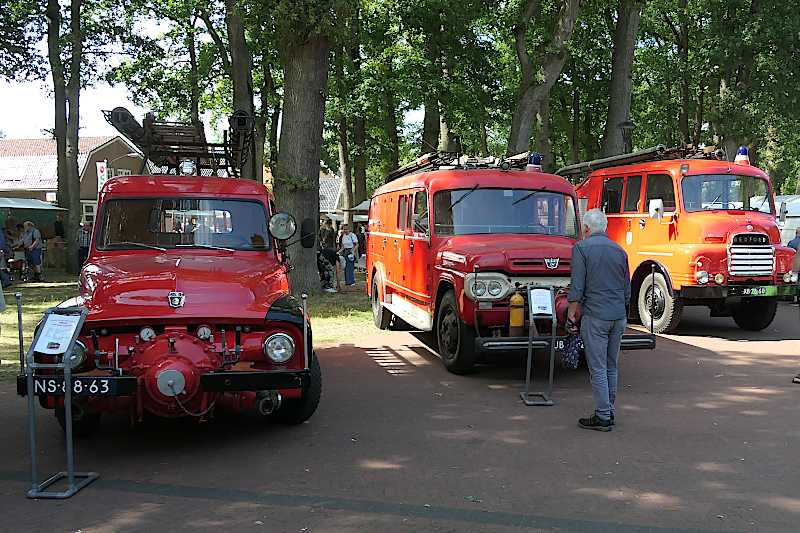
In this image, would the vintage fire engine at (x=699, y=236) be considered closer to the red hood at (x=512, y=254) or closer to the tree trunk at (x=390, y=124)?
the red hood at (x=512, y=254)

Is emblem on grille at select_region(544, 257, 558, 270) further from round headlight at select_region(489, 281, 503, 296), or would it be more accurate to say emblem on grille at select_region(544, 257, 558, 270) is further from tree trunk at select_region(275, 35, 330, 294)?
tree trunk at select_region(275, 35, 330, 294)

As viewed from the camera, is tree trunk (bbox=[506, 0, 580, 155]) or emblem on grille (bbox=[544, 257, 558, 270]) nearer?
emblem on grille (bbox=[544, 257, 558, 270])

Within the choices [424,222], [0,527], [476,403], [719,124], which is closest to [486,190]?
[424,222]

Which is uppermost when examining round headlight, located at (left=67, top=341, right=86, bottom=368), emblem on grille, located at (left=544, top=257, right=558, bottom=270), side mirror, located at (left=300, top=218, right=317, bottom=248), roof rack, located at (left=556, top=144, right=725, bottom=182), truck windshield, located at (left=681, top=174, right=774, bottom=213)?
roof rack, located at (left=556, top=144, right=725, bottom=182)

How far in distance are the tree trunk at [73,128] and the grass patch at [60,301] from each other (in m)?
2.68

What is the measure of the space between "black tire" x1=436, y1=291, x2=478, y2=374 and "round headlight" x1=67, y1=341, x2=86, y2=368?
4279 millimetres

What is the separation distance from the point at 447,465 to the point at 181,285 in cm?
241

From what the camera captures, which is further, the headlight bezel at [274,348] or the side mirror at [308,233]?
the side mirror at [308,233]

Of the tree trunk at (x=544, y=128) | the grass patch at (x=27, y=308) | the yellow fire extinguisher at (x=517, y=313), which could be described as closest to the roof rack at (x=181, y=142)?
the grass patch at (x=27, y=308)

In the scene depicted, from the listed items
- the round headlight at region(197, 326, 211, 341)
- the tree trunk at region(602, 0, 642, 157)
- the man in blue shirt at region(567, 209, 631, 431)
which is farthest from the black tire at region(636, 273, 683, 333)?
the tree trunk at region(602, 0, 642, 157)

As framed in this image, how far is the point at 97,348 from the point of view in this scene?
5820mm

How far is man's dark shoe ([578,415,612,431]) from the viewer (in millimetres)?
6883

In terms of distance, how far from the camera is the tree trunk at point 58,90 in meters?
23.2

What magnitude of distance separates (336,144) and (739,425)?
99.1ft
